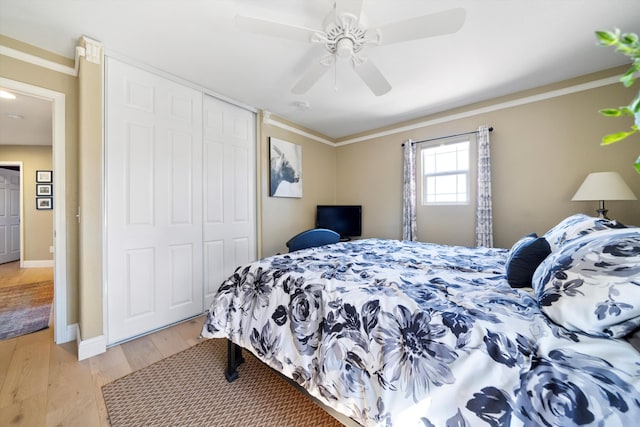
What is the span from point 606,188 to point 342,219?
296 centimetres

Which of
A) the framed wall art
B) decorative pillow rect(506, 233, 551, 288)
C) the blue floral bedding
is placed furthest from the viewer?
the framed wall art

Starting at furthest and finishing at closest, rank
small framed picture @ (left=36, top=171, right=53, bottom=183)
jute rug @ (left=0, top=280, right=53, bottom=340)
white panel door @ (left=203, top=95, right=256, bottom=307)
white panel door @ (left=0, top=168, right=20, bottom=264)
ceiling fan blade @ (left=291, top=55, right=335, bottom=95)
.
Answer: white panel door @ (left=0, top=168, right=20, bottom=264) → small framed picture @ (left=36, top=171, right=53, bottom=183) → white panel door @ (left=203, top=95, right=256, bottom=307) → jute rug @ (left=0, top=280, right=53, bottom=340) → ceiling fan blade @ (left=291, top=55, right=335, bottom=95)

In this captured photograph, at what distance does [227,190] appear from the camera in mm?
2986

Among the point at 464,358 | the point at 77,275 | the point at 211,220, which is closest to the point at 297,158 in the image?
the point at 211,220

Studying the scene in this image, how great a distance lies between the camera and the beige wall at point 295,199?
345cm

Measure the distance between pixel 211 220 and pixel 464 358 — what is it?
2693mm

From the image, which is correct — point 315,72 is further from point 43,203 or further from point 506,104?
point 43,203

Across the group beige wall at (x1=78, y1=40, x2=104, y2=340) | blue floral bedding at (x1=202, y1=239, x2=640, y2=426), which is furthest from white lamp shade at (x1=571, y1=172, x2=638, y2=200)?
beige wall at (x1=78, y1=40, x2=104, y2=340)

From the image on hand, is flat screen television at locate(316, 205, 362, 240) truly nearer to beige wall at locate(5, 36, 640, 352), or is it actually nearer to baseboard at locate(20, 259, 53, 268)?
beige wall at locate(5, 36, 640, 352)

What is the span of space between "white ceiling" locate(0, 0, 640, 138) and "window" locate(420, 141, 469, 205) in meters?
0.70

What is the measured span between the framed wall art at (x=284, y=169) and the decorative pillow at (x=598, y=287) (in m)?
→ 3.10

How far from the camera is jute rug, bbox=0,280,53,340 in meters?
2.34

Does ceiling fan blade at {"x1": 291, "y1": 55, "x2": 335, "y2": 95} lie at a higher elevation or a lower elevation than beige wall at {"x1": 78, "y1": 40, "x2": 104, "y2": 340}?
higher

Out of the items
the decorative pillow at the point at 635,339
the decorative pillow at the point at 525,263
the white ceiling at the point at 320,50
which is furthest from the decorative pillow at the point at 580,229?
the white ceiling at the point at 320,50
